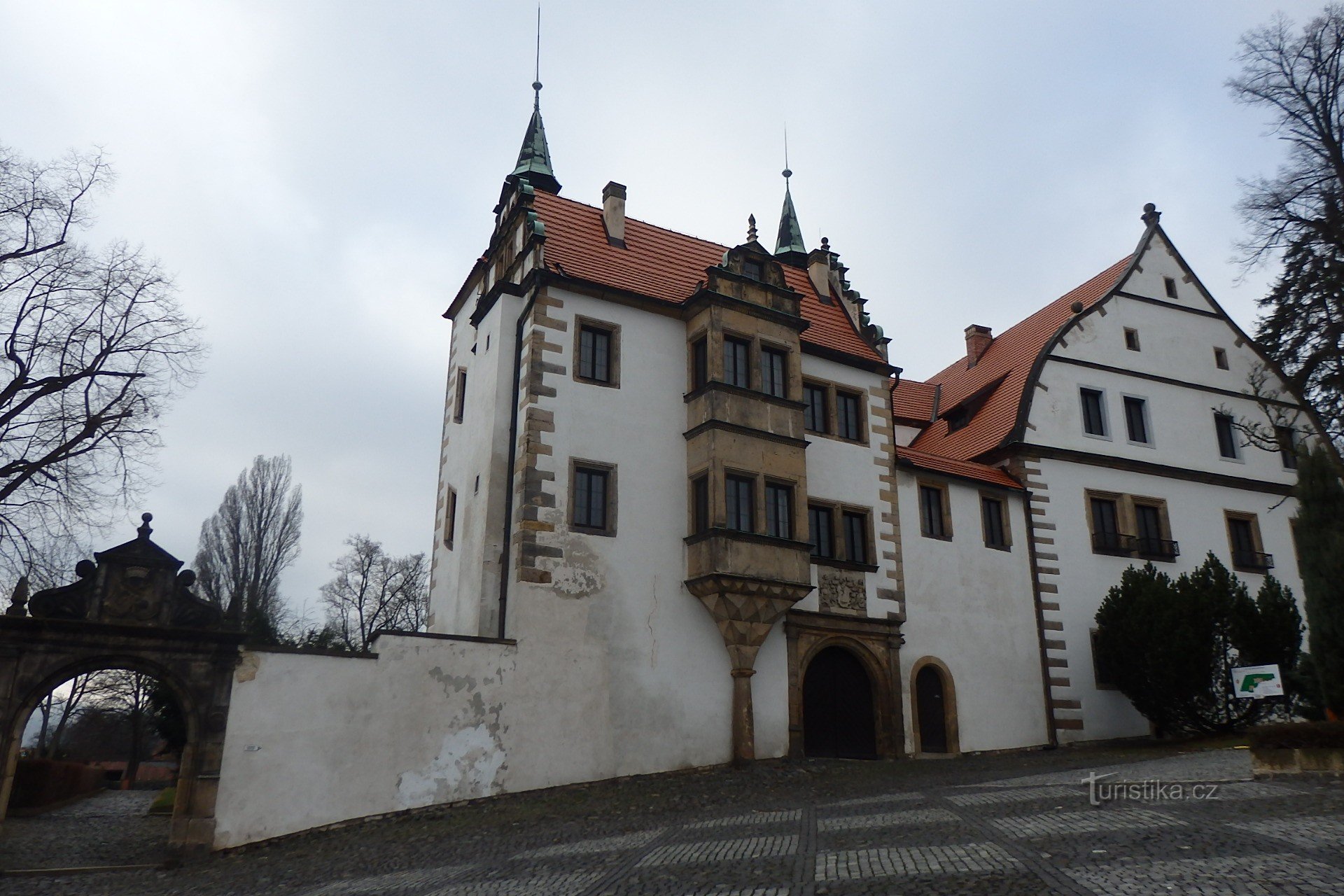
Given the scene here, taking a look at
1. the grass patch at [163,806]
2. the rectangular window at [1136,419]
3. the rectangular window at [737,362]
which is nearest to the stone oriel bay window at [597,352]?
the rectangular window at [737,362]

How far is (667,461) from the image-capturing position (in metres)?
21.8

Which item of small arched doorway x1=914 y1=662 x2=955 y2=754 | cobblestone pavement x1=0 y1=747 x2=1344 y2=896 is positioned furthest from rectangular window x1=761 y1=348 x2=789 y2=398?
cobblestone pavement x1=0 y1=747 x2=1344 y2=896

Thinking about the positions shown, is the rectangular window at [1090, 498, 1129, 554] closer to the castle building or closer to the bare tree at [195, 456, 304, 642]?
the castle building

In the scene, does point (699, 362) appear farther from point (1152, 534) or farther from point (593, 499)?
point (1152, 534)

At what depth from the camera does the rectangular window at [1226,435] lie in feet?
98.4

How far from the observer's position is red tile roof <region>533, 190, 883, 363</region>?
22.9m

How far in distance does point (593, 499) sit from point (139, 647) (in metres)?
8.50

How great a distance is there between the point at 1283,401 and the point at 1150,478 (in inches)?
276

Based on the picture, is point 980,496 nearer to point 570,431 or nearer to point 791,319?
point 791,319

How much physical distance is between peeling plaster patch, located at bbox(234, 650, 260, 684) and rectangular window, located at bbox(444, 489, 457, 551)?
733 cm

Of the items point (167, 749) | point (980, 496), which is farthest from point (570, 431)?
point (167, 749)

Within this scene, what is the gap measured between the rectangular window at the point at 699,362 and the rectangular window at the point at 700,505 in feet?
7.01

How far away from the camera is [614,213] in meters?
24.9

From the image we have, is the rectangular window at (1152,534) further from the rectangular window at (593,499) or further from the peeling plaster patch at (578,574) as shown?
the peeling plaster patch at (578,574)
